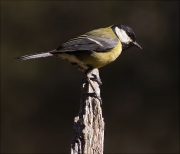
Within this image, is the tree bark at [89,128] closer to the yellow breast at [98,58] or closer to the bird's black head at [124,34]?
the yellow breast at [98,58]

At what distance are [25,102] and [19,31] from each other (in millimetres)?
1081

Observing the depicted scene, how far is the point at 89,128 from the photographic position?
2857 millimetres

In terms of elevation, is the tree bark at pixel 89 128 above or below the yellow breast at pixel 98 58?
below

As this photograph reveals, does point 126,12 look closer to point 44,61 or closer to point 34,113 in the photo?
point 44,61

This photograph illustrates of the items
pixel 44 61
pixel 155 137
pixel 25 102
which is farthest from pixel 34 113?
pixel 155 137

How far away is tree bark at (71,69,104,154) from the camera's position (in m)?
2.81

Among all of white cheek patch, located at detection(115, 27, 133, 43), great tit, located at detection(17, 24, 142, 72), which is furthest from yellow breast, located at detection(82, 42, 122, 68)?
white cheek patch, located at detection(115, 27, 133, 43)

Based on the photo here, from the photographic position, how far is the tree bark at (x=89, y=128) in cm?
281

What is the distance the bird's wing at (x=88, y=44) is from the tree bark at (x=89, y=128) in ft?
1.52

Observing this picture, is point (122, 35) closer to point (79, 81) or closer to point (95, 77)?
point (95, 77)

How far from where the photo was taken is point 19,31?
25.5ft

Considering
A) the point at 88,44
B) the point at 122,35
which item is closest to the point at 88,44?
the point at 88,44

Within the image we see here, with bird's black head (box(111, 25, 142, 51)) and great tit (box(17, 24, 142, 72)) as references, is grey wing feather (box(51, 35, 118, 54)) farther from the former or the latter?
bird's black head (box(111, 25, 142, 51))

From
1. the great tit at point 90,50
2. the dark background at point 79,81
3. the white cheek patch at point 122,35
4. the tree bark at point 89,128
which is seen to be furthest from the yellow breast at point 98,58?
the dark background at point 79,81
